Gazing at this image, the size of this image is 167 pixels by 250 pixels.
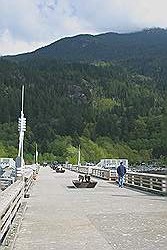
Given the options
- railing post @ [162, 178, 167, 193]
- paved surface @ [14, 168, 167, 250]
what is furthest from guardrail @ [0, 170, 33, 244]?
railing post @ [162, 178, 167, 193]

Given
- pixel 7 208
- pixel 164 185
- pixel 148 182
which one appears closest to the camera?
pixel 7 208

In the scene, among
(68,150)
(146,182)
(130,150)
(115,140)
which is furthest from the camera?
(115,140)

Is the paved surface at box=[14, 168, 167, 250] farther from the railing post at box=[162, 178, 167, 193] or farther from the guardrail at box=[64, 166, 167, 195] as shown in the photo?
the guardrail at box=[64, 166, 167, 195]

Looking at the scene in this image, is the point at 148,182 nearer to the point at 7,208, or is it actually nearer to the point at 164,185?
the point at 164,185

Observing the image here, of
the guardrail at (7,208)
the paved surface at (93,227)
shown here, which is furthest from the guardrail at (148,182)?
the guardrail at (7,208)

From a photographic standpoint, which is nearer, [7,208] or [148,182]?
[7,208]

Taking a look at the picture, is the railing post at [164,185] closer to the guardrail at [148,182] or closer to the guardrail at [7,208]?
the guardrail at [148,182]

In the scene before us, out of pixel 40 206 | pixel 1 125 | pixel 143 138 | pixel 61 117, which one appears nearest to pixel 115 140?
pixel 143 138

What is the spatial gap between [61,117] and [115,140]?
2421cm

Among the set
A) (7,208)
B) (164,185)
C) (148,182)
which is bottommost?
(7,208)

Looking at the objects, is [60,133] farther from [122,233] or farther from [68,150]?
[122,233]

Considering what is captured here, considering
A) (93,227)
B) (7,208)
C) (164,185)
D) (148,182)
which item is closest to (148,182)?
(148,182)

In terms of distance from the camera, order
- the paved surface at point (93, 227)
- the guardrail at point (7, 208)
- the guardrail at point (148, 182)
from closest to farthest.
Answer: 1. the guardrail at point (7, 208)
2. the paved surface at point (93, 227)
3. the guardrail at point (148, 182)

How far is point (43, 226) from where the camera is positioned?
1384 centimetres
